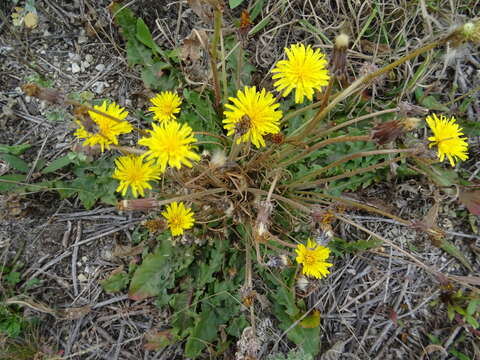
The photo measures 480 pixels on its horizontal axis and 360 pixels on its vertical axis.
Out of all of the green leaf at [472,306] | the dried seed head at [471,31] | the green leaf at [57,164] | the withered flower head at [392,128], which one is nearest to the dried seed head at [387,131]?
the withered flower head at [392,128]

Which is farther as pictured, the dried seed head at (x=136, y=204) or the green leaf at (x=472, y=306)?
the green leaf at (x=472, y=306)

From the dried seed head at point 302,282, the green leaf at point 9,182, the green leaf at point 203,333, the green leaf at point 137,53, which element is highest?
the green leaf at point 137,53

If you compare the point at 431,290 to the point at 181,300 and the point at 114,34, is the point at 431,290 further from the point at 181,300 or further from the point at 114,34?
the point at 114,34

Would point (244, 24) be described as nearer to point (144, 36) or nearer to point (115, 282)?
point (144, 36)

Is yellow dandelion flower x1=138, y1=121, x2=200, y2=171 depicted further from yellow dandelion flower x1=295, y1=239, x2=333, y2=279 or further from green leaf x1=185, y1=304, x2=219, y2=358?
green leaf x1=185, y1=304, x2=219, y2=358

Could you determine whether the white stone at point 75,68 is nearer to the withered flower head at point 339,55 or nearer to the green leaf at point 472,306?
the withered flower head at point 339,55

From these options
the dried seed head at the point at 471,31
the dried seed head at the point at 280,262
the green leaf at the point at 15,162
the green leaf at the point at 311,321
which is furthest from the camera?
the green leaf at the point at 15,162

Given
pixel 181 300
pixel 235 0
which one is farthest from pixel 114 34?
pixel 181 300

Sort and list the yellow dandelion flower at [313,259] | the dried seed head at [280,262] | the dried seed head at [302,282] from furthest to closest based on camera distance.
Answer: the dried seed head at [302,282]
the yellow dandelion flower at [313,259]
the dried seed head at [280,262]
